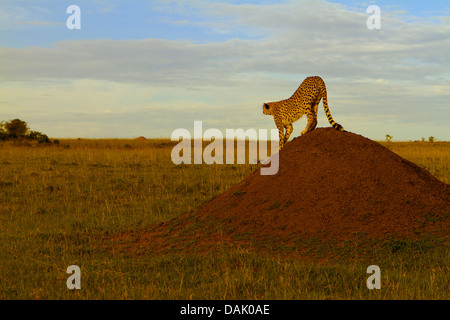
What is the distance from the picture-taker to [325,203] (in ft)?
25.3

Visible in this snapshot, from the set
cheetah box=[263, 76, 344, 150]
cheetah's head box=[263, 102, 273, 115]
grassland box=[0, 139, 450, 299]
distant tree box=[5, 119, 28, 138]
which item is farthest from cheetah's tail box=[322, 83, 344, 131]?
distant tree box=[5, 119, 28, 138]

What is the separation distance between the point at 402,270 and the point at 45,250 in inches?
217

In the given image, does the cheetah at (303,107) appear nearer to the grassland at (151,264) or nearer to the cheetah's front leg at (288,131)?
the cheetah's front leg at (288,131)

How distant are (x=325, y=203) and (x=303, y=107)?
2.92 metres

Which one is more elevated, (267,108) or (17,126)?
(17,126)

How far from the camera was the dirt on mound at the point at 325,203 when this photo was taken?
745 cm

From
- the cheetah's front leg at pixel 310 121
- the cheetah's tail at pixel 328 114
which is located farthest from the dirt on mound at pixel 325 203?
the cheetah's front leg at pixel 310 121

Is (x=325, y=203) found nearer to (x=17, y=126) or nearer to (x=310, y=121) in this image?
(x=310, y=121)

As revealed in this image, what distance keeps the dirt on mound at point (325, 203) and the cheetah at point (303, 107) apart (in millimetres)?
914

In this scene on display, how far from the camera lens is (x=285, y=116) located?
10.5m

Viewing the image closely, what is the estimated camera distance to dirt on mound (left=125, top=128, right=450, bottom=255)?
293 inches

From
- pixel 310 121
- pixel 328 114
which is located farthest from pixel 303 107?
pixel 328 114
